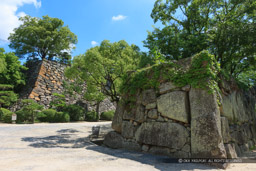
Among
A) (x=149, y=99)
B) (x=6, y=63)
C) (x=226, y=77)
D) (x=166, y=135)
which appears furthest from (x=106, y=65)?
(x=6, y=63)

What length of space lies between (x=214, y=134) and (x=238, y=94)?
3.34 meters

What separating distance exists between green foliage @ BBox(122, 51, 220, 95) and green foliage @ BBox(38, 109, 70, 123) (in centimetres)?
1150

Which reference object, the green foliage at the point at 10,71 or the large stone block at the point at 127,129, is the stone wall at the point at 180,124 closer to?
the large stone block at the point at 127,129

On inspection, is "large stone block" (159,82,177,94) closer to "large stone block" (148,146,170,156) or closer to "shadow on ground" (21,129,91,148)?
"large stone block" (148,146,170,156)

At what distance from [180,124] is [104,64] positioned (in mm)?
4415

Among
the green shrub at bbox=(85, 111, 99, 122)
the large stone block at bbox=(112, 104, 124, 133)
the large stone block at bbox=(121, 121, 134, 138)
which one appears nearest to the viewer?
the large stone block at bbox=(121, 121, 134, 138)

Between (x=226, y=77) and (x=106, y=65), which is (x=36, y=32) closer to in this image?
(x=106, y=65)

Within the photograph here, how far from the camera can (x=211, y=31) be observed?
7.02 metres

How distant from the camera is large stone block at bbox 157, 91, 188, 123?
401 centimetres

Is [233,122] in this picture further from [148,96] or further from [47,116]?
[47,116]

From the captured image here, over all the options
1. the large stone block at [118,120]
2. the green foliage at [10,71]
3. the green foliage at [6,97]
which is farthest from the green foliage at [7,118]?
the large stone block at [118,120]

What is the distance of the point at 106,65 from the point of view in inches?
284

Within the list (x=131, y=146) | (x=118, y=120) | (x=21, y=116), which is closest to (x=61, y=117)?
(x=21, y=116)

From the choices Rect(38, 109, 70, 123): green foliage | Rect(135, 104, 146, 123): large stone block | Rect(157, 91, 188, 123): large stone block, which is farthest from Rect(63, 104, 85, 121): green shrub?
Rect(157, 91, 188, 123): large stone block
